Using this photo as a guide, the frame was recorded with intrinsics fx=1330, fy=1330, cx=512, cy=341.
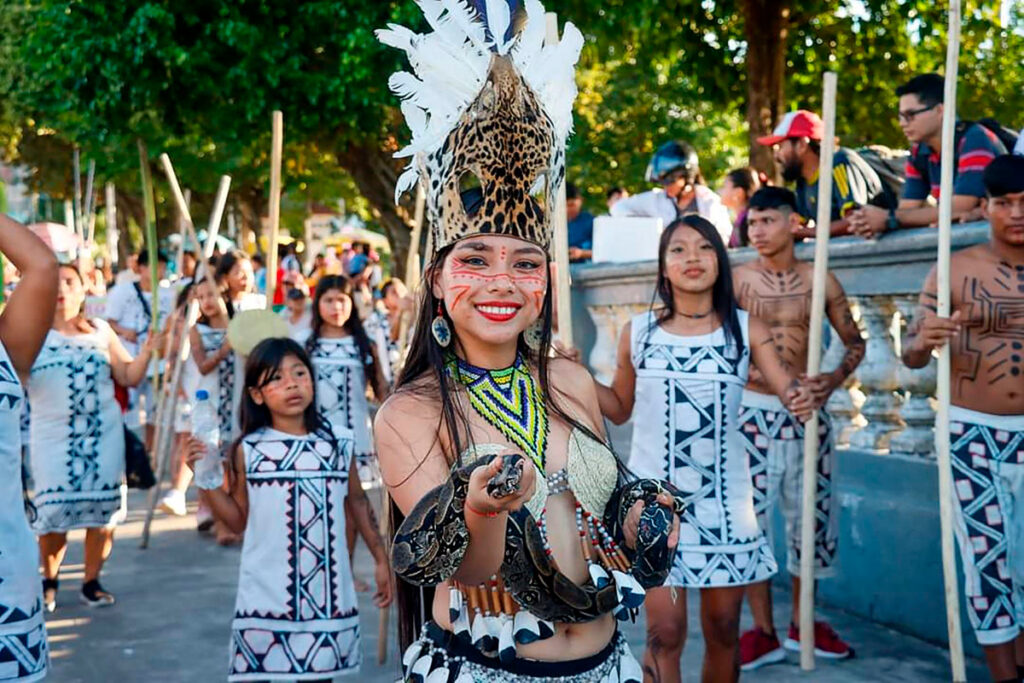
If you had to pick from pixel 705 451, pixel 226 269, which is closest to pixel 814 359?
pixel 705 451

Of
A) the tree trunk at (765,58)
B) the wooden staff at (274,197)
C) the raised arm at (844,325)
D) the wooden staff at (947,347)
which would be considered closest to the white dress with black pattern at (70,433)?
the wooden staff at (274,197)

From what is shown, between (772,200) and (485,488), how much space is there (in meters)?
4.07

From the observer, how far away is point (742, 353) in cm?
546

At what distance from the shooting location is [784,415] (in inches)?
250

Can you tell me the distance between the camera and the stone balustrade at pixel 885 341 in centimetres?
631

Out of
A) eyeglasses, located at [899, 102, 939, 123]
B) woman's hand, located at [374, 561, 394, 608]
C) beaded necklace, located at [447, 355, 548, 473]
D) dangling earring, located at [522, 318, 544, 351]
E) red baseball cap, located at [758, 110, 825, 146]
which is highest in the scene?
red baseball cap, located at [758, 110, 825, 146]

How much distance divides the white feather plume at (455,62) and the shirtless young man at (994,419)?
8.00 ft

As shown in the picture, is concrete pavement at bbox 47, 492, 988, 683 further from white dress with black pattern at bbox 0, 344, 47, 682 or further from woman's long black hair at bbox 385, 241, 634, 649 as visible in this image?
woman's long black hair at bbox 385, 241, 634, 649

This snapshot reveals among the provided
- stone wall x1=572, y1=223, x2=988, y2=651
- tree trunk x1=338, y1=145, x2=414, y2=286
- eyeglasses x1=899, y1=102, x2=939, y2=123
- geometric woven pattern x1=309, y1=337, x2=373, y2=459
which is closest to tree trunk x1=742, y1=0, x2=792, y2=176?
geometric woven pattern x1=309, y1=337, x2=373, y2=459

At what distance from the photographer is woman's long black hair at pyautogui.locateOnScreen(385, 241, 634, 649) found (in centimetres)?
310

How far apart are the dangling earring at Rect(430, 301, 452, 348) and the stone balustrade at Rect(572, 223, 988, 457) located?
331 cm

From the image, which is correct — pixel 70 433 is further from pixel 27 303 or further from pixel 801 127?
pixel 801 127

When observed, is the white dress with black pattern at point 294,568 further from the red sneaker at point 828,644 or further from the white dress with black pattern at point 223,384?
the white dress with black pattern at point 223,384

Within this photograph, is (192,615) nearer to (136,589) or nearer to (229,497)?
(136,589)
